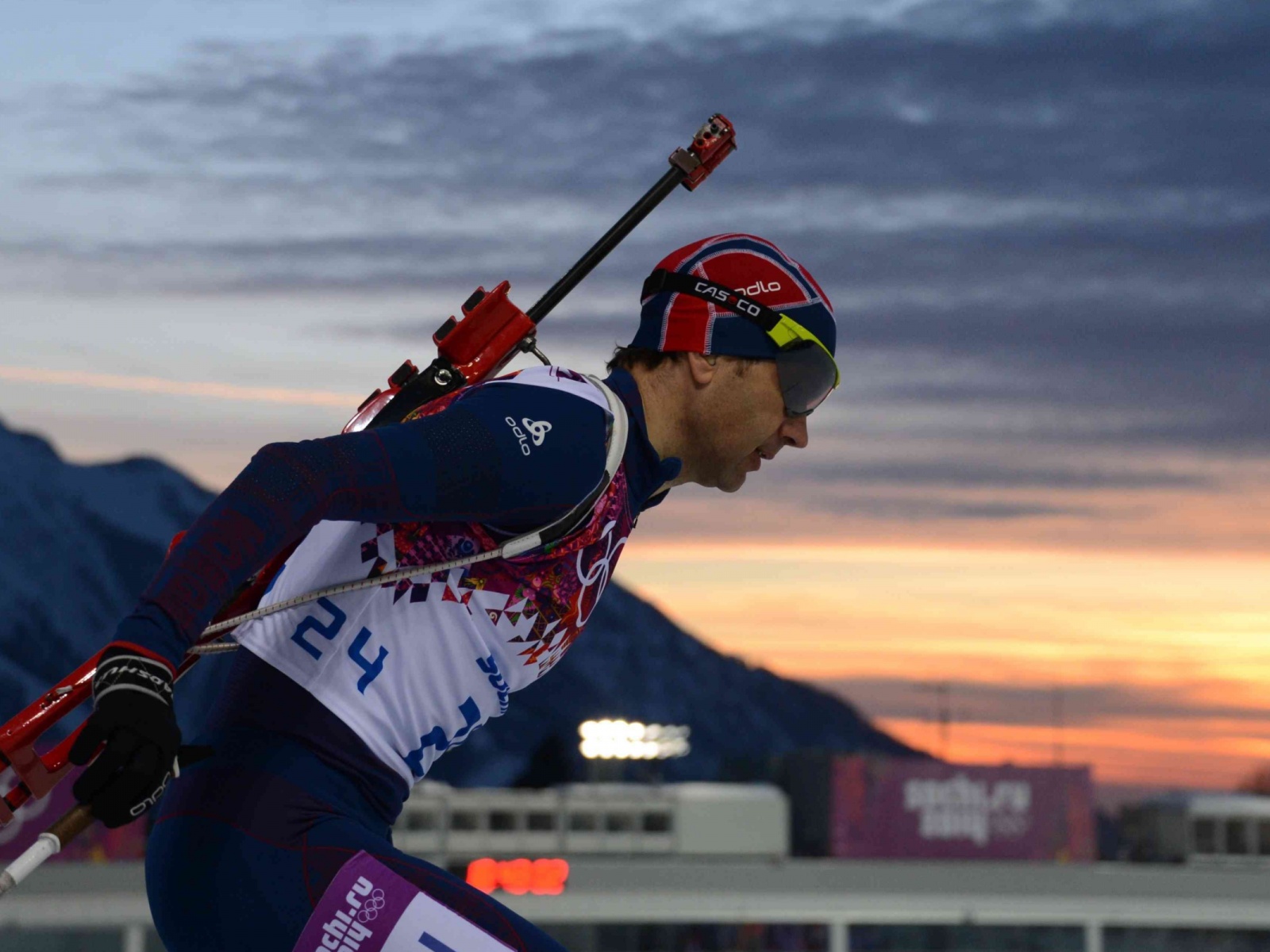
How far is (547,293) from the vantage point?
4.22 meters

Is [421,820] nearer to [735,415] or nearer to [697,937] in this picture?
[697,937]

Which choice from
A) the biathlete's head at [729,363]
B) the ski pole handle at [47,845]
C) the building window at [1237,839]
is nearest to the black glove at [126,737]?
the ski pole handle at [47,845]

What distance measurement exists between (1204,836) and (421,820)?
2594cm

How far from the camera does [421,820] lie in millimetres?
53719

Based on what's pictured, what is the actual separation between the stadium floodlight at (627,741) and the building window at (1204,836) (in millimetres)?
17157

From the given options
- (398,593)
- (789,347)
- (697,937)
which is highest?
(697,937)

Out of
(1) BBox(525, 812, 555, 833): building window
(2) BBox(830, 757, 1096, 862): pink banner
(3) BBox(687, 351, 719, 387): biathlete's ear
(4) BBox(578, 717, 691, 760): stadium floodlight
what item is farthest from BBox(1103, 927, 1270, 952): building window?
(3) BBox(687, 351, 719, 387): biathlete's ear

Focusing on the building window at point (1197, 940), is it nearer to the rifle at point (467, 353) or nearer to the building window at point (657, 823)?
the building window at point (657, 823)

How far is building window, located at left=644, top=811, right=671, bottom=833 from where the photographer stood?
187 feet

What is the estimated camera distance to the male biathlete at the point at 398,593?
8.51 ft

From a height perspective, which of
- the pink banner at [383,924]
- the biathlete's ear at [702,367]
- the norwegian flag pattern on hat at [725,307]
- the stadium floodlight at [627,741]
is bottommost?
the pink banner at [383,924]

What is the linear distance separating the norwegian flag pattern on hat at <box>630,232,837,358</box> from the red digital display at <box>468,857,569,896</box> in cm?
3371

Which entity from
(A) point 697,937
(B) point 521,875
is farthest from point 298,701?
(A) point 697,937

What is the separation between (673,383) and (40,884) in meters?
41.9
